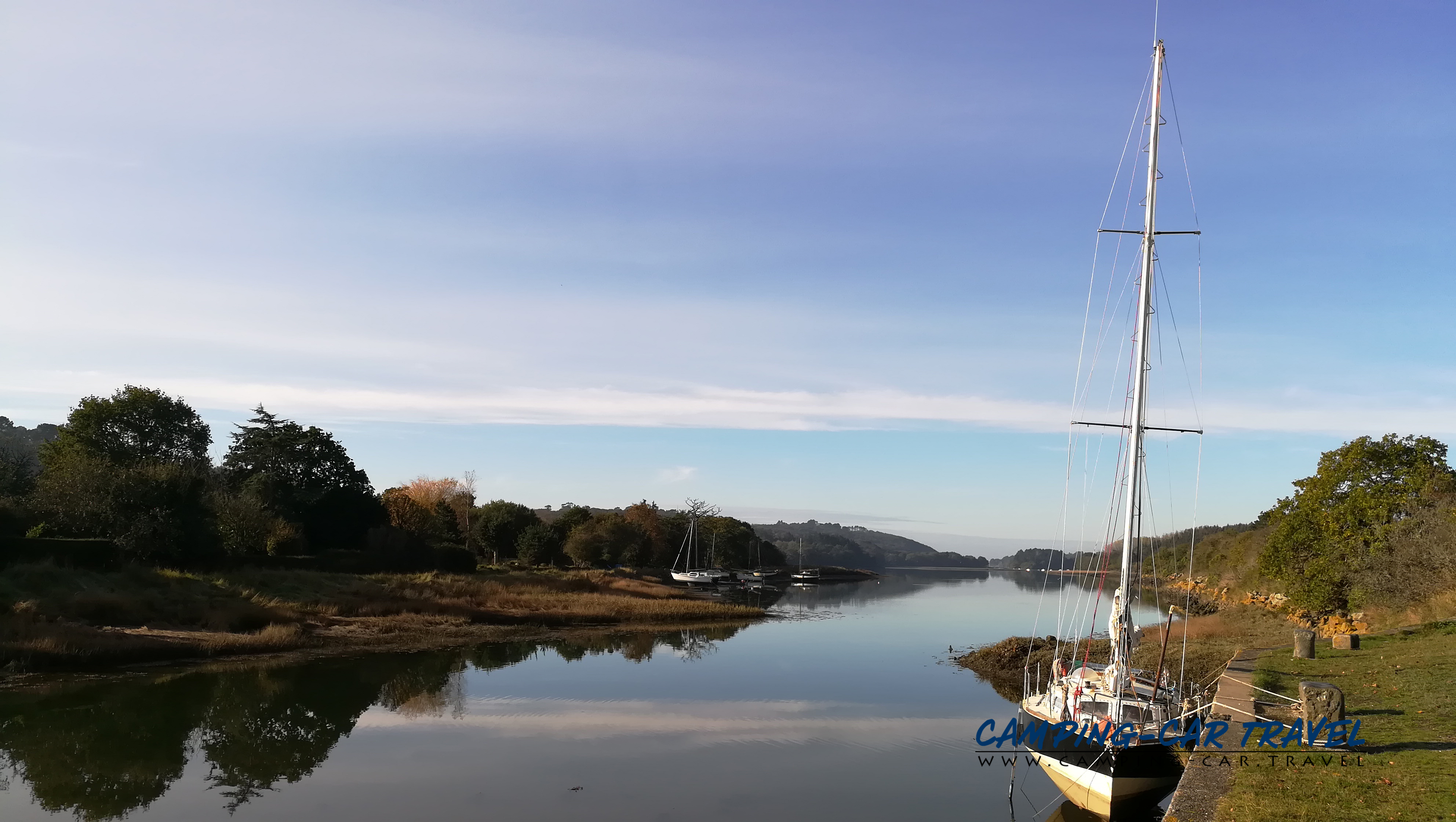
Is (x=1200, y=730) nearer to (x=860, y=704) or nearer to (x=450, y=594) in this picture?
(x=860, y=704)

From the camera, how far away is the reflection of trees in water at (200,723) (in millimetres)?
17344

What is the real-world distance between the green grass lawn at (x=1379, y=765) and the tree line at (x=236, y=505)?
44632 millimetres

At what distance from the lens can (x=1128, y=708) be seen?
16.6m

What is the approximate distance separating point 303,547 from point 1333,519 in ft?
189

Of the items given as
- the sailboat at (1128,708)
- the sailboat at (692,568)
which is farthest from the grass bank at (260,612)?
the sailboat at (692,568)

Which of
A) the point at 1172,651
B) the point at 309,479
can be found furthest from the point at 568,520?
the point at 1172,651

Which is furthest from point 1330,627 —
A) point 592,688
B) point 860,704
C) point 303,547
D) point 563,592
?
point 303,547

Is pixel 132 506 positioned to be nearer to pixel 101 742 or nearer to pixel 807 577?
pixel 101 742

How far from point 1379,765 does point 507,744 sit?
1707 cm

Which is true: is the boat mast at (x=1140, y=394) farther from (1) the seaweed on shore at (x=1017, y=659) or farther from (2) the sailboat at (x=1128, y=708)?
(1) the seaweed on shore at (x=1017, y=659)

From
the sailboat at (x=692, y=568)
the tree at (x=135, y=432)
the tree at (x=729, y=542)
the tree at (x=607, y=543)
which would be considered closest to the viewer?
the tree at (x=135, y=432)

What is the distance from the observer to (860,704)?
90.8ft

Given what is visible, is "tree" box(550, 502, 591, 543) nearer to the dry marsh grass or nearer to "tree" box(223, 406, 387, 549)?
"tree" box(223, 406, 387, 549)

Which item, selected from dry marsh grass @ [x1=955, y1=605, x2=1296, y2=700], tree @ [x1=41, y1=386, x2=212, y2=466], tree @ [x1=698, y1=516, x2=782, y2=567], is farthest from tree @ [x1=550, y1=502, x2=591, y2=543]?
dry marsh grass @ [x1=955, y1=605, x2=1296, y2=700]
